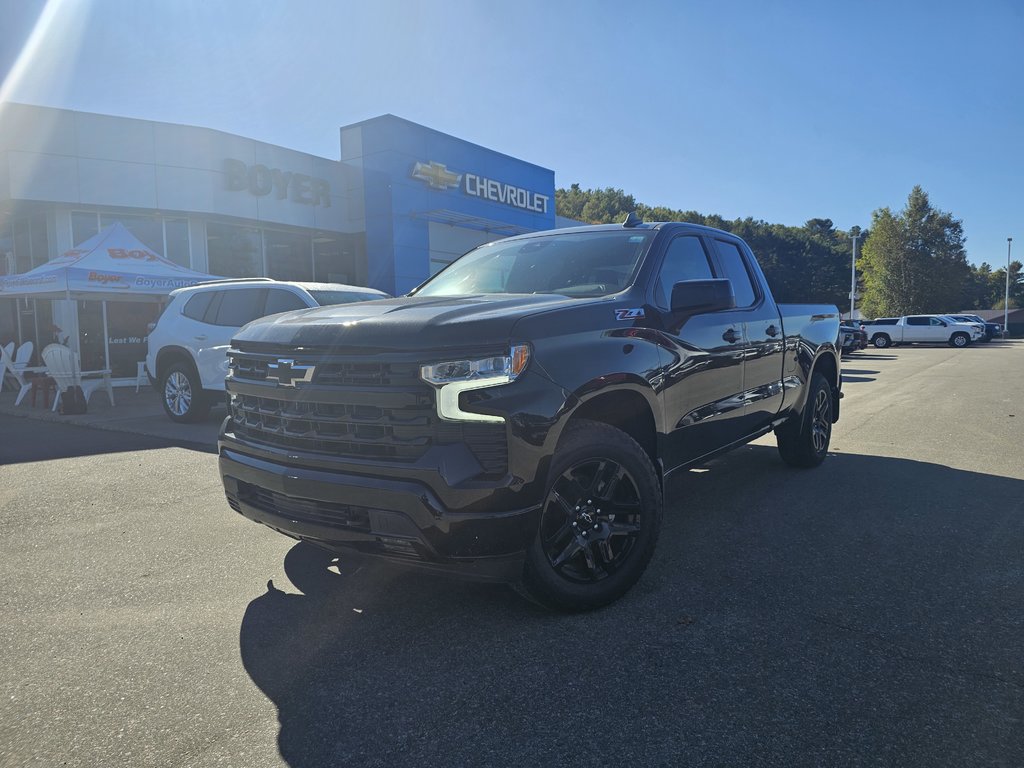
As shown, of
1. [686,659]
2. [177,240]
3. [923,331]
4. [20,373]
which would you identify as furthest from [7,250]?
[923,331]

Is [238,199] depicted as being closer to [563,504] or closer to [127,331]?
[127,331]

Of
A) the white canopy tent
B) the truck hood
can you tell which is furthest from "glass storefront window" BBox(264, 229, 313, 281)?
the truck hood

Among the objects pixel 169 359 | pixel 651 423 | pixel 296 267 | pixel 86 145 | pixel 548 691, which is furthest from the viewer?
pixel 296 267

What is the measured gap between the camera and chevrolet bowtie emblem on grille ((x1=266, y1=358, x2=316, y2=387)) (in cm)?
317

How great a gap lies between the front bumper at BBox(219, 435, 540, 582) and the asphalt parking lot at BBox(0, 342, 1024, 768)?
0.40 m

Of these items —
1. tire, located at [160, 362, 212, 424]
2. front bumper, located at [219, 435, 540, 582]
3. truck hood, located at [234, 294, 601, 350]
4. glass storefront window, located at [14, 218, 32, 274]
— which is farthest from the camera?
glass storefront window, located at [14, 218, 32, 274]

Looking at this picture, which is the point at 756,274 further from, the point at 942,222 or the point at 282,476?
the point at 942,222

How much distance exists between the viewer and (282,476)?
10.3 feet

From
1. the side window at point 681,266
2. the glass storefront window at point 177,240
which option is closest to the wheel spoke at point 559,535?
the side window at point 681,266

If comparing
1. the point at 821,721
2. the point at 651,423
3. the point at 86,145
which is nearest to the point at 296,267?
the point at 86,145

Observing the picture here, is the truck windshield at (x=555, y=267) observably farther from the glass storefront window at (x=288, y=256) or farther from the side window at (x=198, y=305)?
the glass storefront window at (x=288, y=256)

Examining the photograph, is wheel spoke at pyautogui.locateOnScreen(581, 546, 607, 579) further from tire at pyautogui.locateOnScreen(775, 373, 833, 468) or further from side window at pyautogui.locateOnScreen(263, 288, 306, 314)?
side window at pyautogui.locateOnScreen(263, 288, 306, 314)

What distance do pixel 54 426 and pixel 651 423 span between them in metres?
9.33

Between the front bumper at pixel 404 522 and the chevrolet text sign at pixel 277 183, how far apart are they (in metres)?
17.8
